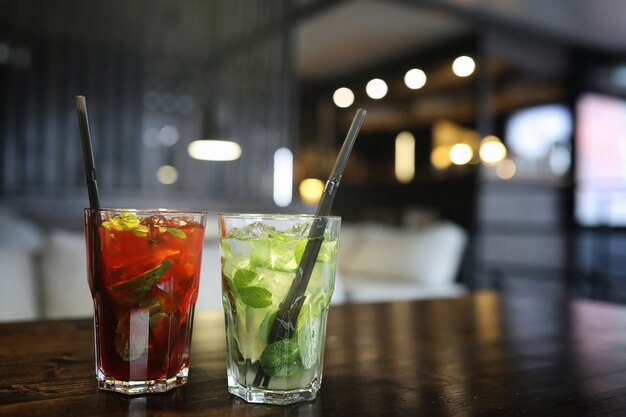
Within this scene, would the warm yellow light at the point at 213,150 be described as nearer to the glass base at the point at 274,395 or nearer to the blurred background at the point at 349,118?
the blurred background at the point at 349,118

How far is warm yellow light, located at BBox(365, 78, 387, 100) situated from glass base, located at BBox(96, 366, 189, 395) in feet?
25.5

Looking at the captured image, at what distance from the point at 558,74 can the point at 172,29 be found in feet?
15.4

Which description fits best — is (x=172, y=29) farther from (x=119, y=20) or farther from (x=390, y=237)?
(x=390, y=237)

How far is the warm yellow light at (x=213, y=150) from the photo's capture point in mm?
4424

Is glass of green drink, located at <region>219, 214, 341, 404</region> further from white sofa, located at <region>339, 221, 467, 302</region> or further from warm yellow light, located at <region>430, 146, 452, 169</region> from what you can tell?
warm yellow light, located at <region>430, 146, 452, 169</region>

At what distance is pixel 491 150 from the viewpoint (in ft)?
21.1

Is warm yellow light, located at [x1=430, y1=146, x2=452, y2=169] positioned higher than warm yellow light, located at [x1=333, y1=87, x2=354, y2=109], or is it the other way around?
warm yellow light, located at [x1=333, y1=87, x2=354, y2=109]

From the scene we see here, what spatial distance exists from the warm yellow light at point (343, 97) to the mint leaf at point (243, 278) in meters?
8.27

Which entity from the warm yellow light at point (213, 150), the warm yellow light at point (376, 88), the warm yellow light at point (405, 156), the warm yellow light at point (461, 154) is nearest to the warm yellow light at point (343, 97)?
the warm yellow light at point (376, 88)

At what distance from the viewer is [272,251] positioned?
1.91ft

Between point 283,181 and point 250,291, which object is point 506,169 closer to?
point 283,181

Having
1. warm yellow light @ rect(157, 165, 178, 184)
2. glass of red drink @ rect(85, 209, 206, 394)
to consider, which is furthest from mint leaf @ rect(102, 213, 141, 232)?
warm yellow light @ rect(157, 165, 178, 184)

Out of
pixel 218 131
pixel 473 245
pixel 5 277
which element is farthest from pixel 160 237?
pixel 473 245

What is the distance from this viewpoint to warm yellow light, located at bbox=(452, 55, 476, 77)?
6.49 meters
